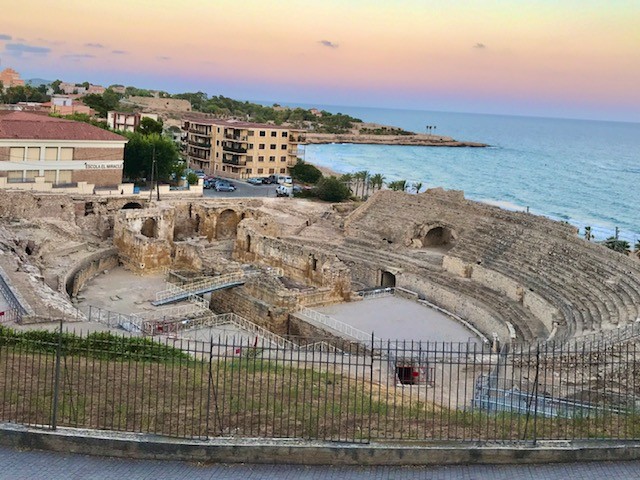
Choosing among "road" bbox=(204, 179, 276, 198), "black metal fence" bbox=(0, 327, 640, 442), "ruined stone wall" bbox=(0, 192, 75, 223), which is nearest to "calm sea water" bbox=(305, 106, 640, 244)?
"road" bbox=(204, 179, 276, 198)

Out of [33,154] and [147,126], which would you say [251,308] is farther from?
[147,126]

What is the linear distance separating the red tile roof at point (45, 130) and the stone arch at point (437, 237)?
22213mm

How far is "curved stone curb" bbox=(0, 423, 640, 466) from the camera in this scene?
12.7 meters

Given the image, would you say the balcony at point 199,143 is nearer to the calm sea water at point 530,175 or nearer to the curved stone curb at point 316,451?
the calm sea water at point 530,175

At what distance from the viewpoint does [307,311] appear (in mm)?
33812

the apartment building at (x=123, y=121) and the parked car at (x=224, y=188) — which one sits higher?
the apartment building at (x=123, y=121)

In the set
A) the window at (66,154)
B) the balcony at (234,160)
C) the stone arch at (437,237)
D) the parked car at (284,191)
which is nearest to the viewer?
the stone arch at (437,237)

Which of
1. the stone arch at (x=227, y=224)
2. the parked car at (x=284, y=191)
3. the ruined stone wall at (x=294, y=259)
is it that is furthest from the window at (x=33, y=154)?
the parked car at (x=284, y=191)

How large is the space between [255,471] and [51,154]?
40.7 m

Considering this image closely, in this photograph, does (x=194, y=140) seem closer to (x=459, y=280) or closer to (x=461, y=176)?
(x=459, y=280)

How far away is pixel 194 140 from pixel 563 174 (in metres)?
82.4

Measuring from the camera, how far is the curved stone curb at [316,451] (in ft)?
41.7

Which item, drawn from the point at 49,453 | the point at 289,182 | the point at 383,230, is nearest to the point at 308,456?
the point at 49,453

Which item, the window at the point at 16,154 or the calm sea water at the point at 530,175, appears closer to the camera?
the window at the point at 16,154
